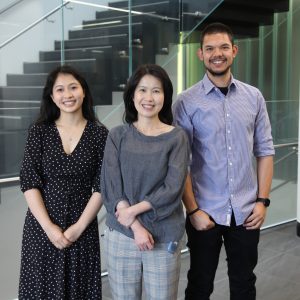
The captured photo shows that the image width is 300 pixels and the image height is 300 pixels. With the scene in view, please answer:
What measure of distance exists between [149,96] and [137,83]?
83mm

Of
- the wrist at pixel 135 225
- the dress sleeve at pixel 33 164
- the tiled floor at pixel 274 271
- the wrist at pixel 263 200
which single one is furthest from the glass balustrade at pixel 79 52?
the wrist at pixel 263 200

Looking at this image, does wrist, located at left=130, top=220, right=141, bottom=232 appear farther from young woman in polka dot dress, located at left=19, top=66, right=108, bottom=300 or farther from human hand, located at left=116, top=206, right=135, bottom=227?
young woman in polka dot dress, located at left=19, top=66, right=108, bottom=300

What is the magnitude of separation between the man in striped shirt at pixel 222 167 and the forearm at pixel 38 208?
0.62m

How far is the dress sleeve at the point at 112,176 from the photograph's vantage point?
1.81 metres

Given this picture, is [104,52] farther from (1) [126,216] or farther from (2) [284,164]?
(2) [284,164]

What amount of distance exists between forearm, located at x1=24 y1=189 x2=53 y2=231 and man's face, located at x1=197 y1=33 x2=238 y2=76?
95cm

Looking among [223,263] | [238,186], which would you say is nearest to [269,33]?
[223,263]

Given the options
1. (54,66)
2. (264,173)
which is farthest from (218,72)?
(54,66)

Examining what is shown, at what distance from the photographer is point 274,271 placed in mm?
3611

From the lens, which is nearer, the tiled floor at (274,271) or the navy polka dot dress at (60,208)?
the navy polka dot dress at (60,208)

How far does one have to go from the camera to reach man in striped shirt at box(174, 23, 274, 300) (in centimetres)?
206

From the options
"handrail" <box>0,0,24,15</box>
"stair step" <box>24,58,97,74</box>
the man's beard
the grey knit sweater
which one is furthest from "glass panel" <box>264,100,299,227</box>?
the grey knit sweater

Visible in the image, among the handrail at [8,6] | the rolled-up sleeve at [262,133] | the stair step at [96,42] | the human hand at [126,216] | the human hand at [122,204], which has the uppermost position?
the handrail at [8,6]

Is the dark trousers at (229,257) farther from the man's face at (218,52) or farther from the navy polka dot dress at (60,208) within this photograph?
the man's face at (218,52)
